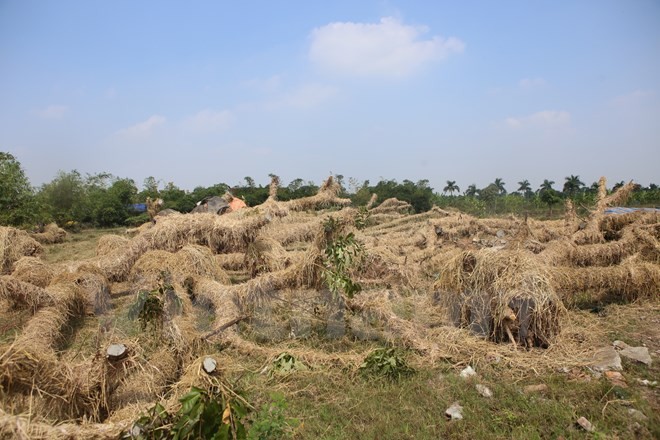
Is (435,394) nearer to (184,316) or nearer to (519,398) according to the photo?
(519,398)

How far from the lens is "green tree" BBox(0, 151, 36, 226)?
1365 centimetres

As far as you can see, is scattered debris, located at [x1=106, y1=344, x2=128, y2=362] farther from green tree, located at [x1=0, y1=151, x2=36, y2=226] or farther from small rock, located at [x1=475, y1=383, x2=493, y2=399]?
green tree, located at [x1=0, y1=151, x2=36, y2=226]

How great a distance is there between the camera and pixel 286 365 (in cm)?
468

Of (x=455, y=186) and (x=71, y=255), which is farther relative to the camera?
(x=455, y=186)

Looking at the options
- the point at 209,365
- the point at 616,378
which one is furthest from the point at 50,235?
the point at 616,378

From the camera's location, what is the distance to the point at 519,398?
385 centimetres

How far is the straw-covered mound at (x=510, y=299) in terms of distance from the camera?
4980 mm

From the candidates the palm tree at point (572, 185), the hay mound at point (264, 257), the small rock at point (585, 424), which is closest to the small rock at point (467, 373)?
the small rock at point (585, 424)

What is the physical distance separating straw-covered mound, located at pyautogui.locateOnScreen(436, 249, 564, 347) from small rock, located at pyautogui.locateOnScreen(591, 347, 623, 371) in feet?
1.71

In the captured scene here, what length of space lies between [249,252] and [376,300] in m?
3.34

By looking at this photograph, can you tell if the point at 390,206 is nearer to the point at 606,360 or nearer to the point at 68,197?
the point at 606,360

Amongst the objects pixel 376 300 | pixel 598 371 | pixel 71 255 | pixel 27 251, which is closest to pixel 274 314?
pixel 376 300

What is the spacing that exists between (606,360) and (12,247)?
10.7m

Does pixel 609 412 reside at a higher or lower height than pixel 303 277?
lower
